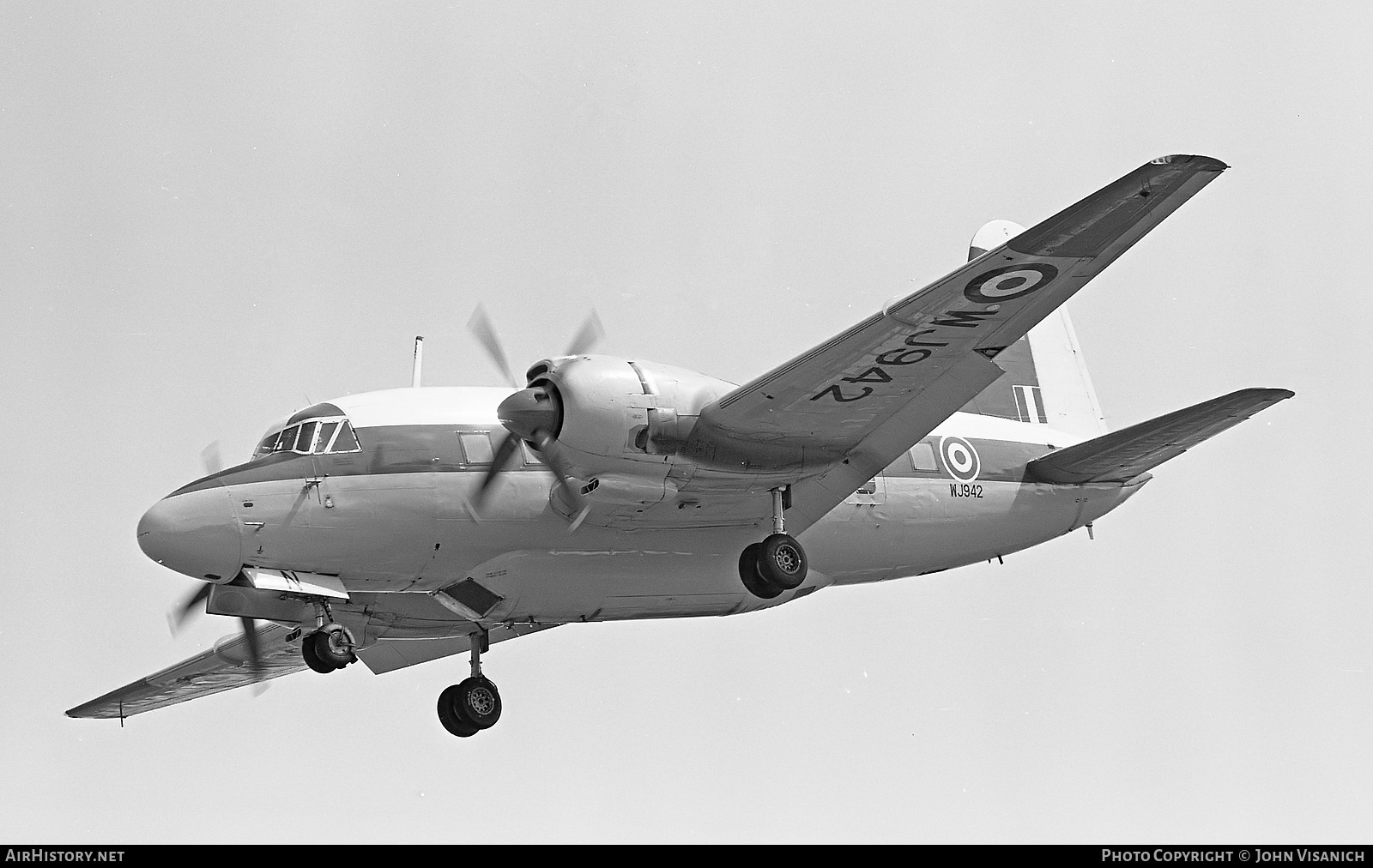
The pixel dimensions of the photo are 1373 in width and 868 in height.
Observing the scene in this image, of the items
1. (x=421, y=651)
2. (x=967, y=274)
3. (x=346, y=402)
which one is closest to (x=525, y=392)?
(x=346, y=402)

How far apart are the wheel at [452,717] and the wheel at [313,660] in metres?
2.59

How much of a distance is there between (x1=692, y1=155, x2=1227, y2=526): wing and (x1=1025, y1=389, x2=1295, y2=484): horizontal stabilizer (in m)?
2.77

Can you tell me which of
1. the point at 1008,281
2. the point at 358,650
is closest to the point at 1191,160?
the point at 1008,281

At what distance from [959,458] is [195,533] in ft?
31.4

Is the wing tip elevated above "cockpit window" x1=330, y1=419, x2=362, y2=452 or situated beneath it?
elevated above

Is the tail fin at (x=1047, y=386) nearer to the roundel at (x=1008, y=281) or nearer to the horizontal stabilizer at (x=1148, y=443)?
the horizontal stabilizer at (x=1148, y=443)

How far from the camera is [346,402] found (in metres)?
17.0

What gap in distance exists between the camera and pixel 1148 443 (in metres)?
19.3

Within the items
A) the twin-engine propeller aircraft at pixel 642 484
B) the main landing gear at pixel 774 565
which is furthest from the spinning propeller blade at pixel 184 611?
the main landing gear at pixel 774 565

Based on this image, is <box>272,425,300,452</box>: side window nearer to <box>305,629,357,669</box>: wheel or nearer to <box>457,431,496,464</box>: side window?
<box>457,431,496,464</box>: side window

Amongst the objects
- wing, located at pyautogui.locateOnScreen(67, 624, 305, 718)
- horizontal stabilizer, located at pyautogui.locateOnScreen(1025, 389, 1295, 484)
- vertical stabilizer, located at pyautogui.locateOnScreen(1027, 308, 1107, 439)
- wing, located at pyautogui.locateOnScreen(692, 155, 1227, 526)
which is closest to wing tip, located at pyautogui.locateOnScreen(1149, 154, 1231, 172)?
wing, located at pyautogui.locateOnScreen(692, 155, 1227, 526)

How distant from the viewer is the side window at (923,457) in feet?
64.1

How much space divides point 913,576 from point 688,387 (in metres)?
5.59

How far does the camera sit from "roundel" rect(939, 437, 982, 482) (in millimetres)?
19875
